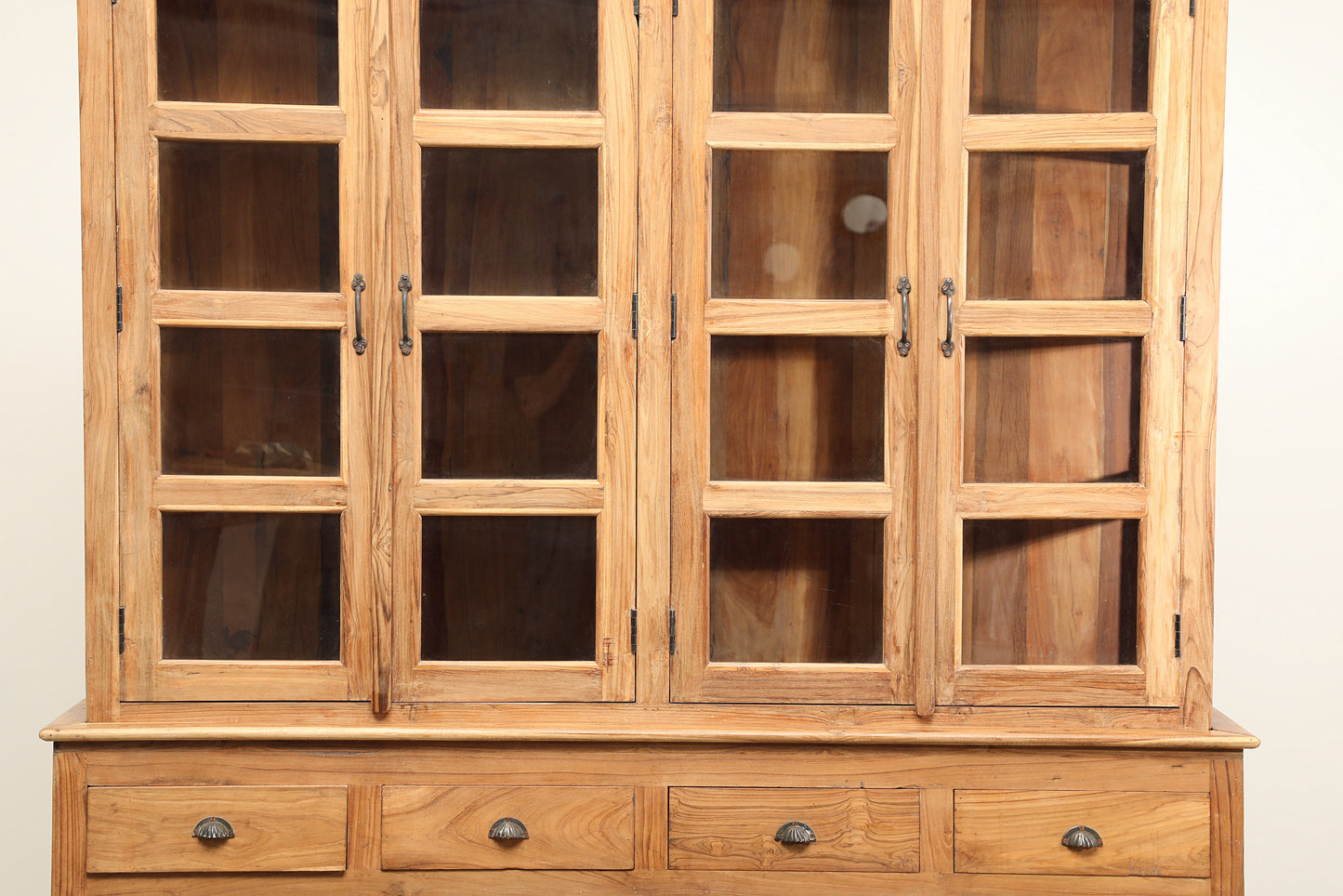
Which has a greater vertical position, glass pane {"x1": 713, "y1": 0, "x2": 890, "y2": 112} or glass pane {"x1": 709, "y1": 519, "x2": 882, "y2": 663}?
glass pane {"x1": 713, "y1": 0, "x2": 890, "y2": 112}

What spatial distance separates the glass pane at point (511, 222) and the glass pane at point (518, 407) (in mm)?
103

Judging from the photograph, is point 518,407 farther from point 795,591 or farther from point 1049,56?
point 1049,56

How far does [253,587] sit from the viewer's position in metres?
1.85

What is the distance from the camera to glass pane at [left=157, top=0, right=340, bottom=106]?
1810 millimetres

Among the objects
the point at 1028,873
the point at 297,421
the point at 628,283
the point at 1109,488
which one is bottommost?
the point at 1028,873

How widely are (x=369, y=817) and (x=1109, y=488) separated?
57.0 inches

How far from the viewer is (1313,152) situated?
2.46 m

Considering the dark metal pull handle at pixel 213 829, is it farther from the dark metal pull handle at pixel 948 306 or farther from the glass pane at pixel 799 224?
the dark metal pull handle at pixel 948 306

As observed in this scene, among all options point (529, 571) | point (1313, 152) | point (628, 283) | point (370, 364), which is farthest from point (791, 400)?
point (1313, 152)

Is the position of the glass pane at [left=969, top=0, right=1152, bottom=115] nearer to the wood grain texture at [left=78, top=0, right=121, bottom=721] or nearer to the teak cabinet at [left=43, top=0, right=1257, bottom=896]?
the teak cabinet at [left=43, top=0, right=1257, bottom=896]

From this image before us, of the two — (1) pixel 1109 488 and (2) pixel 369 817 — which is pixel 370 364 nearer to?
(2) pixel 369 817

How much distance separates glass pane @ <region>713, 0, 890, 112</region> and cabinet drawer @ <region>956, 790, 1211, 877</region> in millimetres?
1281

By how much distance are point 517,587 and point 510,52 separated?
986mm

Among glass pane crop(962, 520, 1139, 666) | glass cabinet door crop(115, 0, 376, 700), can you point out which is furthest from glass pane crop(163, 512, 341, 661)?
glass pane crop(962, 520, 1139, 666)
